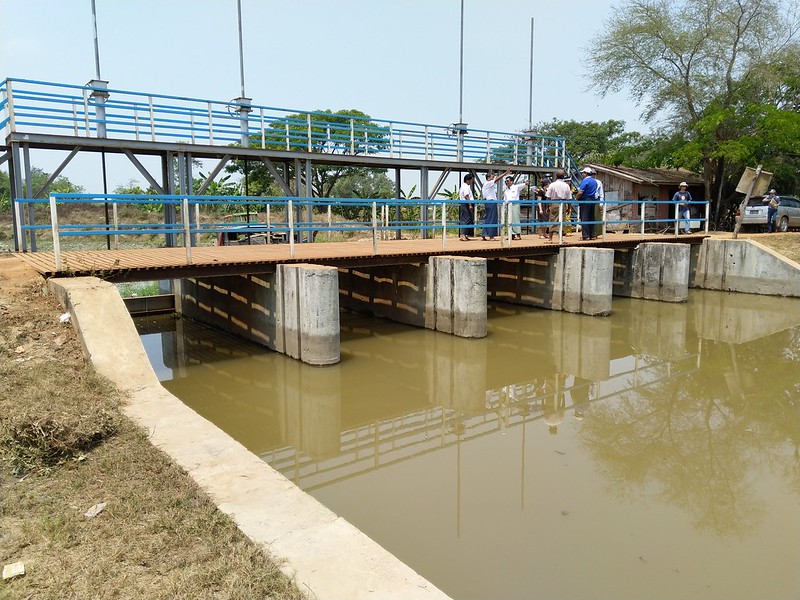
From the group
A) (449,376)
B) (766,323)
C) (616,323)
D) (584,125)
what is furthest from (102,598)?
(584,125)

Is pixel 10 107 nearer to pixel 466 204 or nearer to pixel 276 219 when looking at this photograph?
pixel 466 204

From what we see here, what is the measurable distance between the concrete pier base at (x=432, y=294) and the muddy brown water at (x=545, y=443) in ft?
1.16

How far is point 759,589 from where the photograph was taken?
421 centimetres

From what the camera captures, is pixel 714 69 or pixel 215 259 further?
pixel 714 69

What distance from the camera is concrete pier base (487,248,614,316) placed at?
1387 cm

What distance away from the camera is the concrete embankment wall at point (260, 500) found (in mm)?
3322

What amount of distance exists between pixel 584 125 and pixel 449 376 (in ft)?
134

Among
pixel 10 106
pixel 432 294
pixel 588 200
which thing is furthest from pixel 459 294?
pixel 10 106

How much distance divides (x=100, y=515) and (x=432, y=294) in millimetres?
8990

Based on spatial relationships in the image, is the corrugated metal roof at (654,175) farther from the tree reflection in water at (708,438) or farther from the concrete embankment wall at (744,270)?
the tree reflection in water at (708,438)

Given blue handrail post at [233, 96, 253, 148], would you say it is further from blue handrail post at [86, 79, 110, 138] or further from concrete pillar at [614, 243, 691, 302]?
concrete pillar at [614, 243, 691, 302]

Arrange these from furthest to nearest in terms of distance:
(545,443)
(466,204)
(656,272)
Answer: (656,272)
(466,204)
(545,443)

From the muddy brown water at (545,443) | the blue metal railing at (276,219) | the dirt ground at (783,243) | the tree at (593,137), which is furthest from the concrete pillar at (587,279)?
the tree at (593,137)

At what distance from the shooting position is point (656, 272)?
16203 mm
